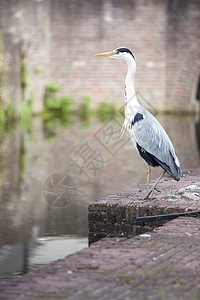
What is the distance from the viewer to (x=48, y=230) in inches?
256

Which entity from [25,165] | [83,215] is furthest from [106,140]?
[83,215]

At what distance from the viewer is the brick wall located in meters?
22.2

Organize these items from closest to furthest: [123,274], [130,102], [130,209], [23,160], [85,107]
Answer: [123,274], [130,209], [130,102], [23,160], [85,107]

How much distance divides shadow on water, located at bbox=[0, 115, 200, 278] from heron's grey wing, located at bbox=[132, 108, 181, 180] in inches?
39.3

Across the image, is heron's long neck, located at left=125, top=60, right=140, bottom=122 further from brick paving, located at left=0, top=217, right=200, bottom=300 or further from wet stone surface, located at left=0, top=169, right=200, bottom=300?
brick paving, located at left=0, top=217, right=200, bottom=300

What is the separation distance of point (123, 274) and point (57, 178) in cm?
639

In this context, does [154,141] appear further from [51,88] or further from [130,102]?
[51,88]

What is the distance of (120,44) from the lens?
885 inches

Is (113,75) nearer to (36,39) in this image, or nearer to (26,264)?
(36,39)

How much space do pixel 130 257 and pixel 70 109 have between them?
1886cm

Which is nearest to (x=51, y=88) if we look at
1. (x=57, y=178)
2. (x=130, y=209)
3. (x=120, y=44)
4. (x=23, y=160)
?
(x=120, y=44)

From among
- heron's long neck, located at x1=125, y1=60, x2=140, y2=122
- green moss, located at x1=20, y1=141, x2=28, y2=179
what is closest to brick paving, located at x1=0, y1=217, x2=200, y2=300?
heron's long neck, located at x1=125, y1=60, x2=140, y2=122

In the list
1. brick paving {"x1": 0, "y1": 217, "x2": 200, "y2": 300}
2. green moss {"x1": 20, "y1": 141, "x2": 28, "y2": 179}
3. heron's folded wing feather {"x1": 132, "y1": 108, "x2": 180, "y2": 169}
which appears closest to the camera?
brick paving {"x1": 0, "y1": 217, "x2": 200, "y2": 300}

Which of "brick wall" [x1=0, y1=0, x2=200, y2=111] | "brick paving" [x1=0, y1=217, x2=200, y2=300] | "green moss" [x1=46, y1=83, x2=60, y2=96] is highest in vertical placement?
"brick wall" [x1=0, y1=0, x2=200, y2=111]
